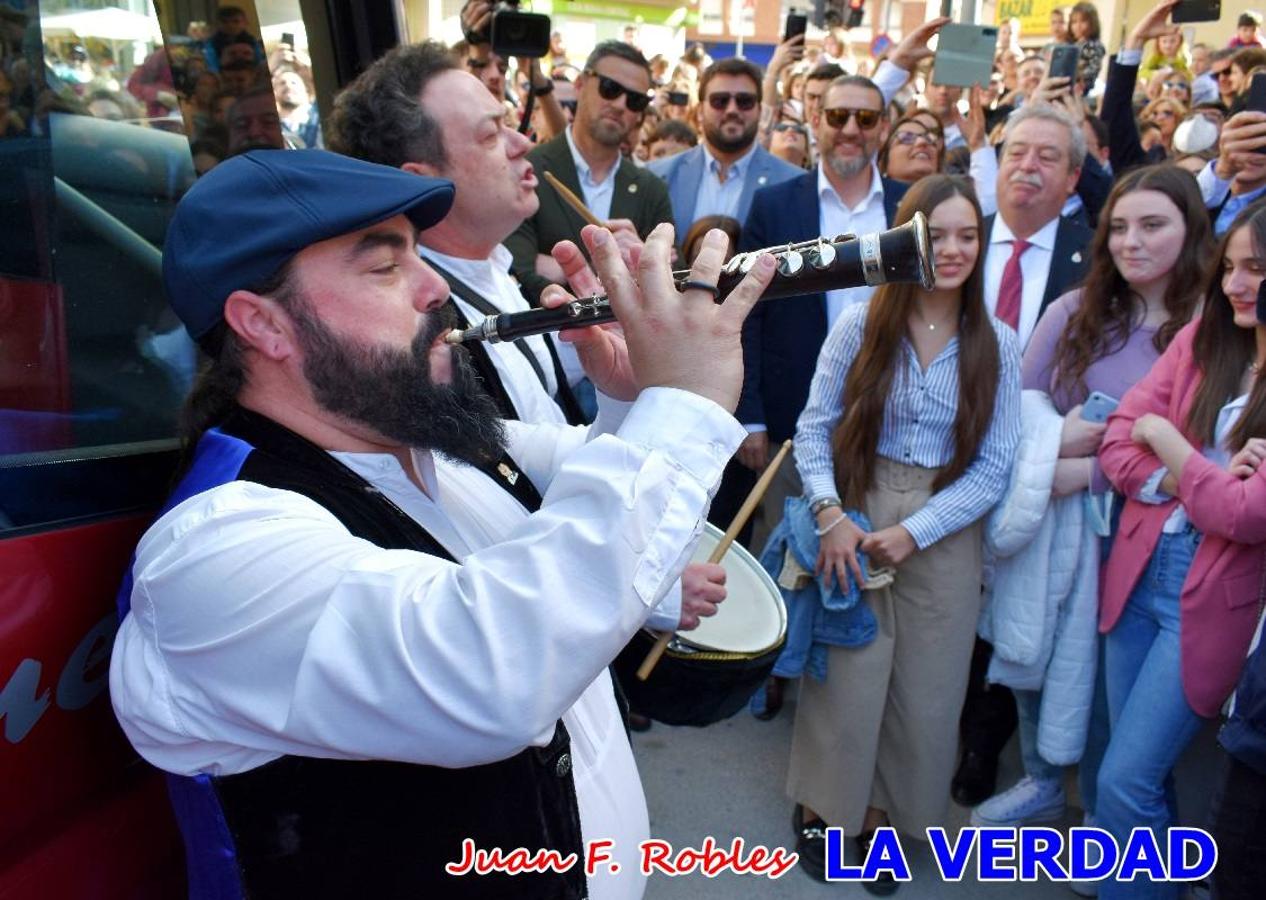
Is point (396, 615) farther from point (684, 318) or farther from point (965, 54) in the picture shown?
point (965, 54)

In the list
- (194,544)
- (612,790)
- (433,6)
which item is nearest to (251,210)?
(194,544)

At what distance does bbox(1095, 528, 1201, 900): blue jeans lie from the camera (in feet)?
8.59

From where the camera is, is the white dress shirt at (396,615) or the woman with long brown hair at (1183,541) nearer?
the white dress shirt at (396,615)

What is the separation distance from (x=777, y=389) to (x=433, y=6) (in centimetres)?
227

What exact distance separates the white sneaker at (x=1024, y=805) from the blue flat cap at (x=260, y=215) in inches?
110

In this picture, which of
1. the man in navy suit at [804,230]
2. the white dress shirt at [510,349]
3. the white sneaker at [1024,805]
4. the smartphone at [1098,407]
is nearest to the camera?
the white dress shirt at [510,349]

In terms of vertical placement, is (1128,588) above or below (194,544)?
below

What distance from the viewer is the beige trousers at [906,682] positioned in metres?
3.06

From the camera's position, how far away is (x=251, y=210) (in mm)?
1408

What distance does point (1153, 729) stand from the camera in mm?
2633

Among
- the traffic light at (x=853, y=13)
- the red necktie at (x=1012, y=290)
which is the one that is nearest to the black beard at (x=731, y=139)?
the red necktie at (x=1012, y=290)

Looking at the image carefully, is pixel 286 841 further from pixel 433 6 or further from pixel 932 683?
pixel 433 6

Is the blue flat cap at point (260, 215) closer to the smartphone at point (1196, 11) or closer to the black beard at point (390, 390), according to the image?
the black beard at point (390, 390)

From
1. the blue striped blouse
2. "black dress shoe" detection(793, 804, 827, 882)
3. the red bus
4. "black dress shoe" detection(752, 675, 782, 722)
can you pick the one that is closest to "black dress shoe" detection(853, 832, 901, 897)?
"black dress shoe" detection(793, 804, 827, 882)
